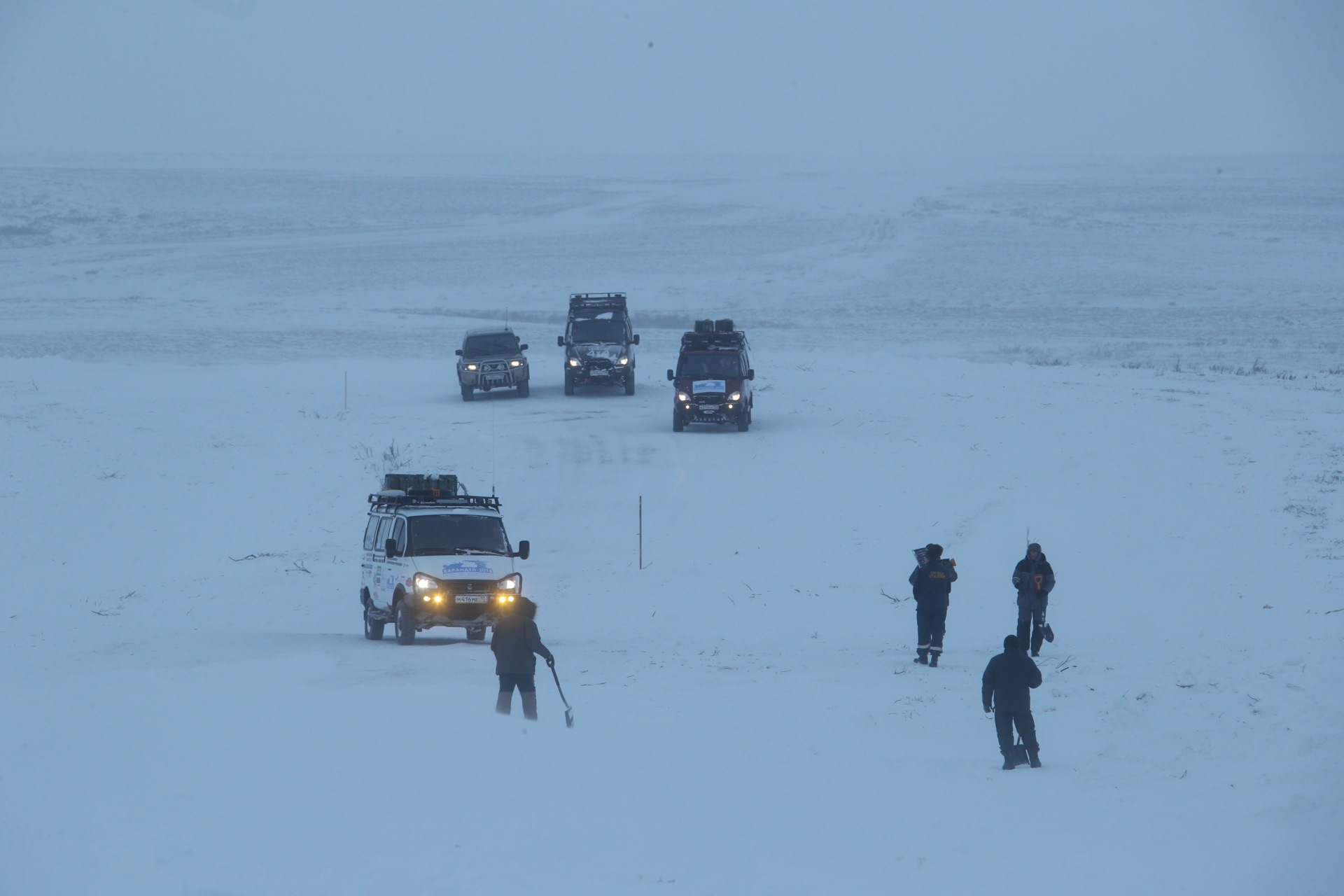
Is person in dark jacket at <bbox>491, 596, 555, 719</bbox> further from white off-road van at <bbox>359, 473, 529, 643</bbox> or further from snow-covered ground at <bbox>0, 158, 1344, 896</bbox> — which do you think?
white off-road van at <bbox>359, 473, 529, 643</bbox>

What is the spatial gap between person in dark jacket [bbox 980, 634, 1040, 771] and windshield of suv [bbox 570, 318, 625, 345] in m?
30.6

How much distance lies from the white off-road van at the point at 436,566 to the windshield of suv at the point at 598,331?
23.5 m

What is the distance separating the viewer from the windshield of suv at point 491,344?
4162cm

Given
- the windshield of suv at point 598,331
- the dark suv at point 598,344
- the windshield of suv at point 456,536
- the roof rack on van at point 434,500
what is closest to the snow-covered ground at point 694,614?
the windshield of suv at point 456,536

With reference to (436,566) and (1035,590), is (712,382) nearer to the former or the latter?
(436,566)

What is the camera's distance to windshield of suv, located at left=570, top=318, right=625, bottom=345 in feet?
137

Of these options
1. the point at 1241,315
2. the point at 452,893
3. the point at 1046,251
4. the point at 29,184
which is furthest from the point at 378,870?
the point at 29,184

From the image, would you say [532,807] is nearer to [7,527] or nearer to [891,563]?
[891,563]

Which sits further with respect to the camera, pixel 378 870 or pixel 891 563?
pixel 891 563

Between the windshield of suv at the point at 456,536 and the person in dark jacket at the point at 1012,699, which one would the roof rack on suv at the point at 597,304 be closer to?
the windshield of suv at the point at 456,536

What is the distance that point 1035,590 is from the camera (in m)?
16.0

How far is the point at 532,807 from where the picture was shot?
9.45 metres

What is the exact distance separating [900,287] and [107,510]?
57245 millimetres

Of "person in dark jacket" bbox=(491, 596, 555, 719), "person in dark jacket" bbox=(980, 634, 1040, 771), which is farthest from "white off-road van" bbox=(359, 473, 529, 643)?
"person in dark jacket" bbox=(980, 634, 1040, 771)
